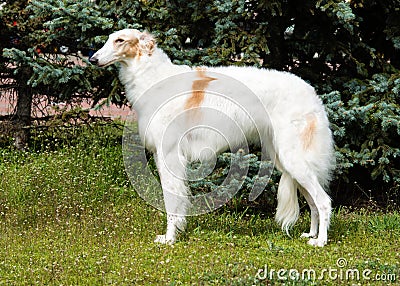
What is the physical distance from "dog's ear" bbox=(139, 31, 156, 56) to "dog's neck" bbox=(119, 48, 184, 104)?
0.04 meters

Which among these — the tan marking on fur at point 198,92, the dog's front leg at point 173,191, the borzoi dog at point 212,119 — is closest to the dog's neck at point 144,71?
the borzoi dog at point 212,119

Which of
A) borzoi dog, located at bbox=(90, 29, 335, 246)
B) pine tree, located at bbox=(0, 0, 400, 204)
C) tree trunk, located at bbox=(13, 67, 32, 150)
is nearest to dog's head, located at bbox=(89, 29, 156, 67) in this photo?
borzoi dog, located at bbox=(90, 29, 335, 246)

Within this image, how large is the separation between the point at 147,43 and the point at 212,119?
780mm

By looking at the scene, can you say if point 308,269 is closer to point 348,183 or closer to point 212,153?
point 212,153

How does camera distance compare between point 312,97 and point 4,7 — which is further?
point 4,7

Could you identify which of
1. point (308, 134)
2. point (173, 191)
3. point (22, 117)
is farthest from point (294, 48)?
point (22, 117)

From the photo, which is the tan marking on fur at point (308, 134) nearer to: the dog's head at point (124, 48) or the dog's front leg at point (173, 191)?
the dog's front leg at point (173, 191)

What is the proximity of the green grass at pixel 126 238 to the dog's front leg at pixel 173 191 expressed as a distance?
117 millimetres

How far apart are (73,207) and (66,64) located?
5.65 ft

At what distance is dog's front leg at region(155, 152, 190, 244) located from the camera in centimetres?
539

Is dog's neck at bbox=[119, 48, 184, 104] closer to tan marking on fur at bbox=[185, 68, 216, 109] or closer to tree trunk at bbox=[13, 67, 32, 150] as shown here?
tan marking on fur at bbox=[185, 68, 216, 109]

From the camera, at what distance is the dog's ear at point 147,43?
5.39 m

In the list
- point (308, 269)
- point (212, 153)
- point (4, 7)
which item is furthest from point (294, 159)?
point (4, 7)

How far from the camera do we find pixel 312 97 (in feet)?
17.9
